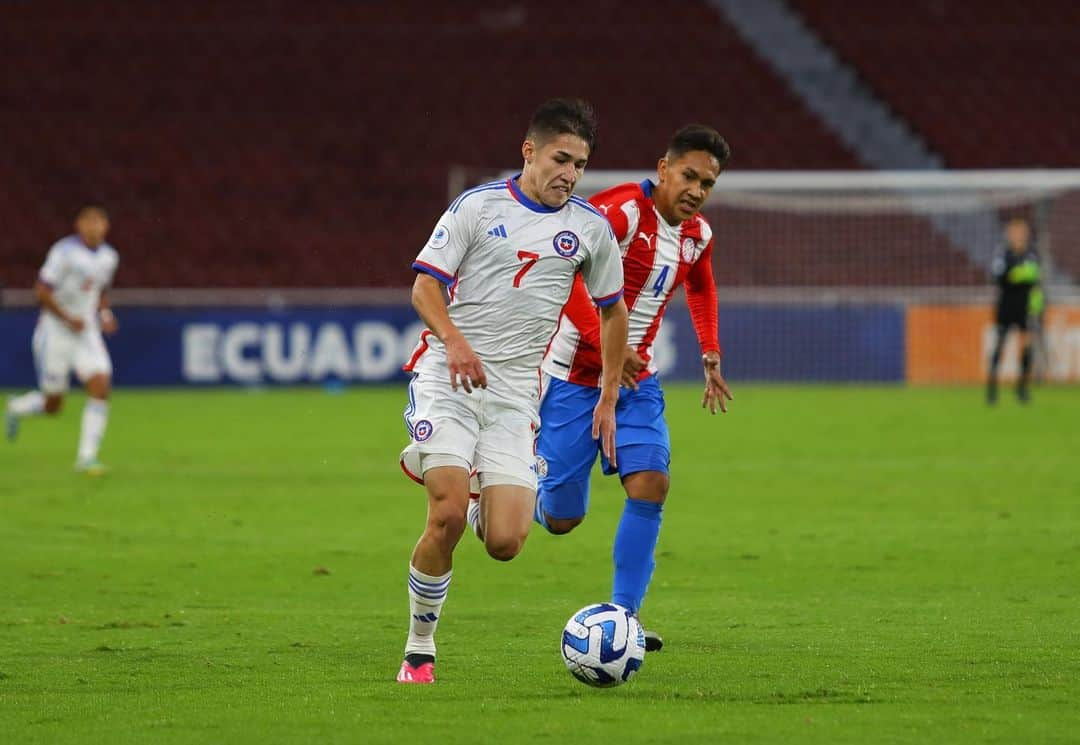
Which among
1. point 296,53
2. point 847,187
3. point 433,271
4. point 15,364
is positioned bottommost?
point 15,364

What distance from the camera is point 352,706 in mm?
5750

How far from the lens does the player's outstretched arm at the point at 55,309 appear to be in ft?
49.5

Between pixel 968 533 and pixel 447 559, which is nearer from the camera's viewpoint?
pixel 447 559

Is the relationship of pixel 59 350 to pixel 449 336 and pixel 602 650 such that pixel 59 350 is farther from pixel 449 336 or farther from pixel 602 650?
pixel 602 650

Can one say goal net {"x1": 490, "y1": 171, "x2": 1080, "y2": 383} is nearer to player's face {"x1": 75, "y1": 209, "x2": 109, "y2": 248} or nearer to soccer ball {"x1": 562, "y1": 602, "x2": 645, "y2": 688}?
player's face {"x1": 75, "y1": 209, "x2": 109, "y2": 248}

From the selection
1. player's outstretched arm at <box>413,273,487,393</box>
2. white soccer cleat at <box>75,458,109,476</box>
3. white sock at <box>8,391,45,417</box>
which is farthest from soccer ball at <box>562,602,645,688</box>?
white sock at <box>8,391,45,417</box>

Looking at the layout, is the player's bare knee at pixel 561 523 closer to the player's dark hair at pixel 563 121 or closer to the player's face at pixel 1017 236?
the player's dark hair at pixel 563 121

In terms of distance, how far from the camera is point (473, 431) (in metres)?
6.52

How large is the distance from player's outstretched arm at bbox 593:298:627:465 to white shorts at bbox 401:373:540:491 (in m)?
0.44

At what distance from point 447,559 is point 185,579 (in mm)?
3155

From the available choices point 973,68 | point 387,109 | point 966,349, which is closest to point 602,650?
point 966,349

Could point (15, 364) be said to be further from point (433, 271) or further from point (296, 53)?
point (433, 271)

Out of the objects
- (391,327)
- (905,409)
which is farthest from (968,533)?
(391,327)

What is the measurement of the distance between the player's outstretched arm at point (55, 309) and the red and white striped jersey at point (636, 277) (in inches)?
321
